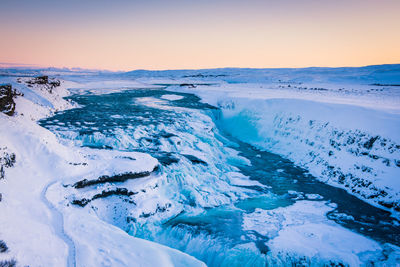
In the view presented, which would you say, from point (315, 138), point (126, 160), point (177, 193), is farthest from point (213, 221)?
point (315, 138)

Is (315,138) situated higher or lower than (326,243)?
higher

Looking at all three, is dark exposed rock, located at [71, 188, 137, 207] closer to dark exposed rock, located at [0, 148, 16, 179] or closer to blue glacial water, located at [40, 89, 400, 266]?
blue glacial water, located at [40, 89, 400, 266]

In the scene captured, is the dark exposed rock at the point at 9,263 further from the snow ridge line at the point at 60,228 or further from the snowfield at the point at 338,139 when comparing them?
the snowfield at the point at 338,139

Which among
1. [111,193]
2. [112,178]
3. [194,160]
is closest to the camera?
[111,193]

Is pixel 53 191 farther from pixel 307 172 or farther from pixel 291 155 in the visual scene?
pixel 291 155

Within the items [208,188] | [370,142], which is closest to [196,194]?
[208,188]

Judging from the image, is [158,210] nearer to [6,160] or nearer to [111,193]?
[111,193]

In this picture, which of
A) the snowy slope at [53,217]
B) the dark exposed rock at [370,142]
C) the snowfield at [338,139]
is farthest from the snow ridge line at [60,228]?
the dark exposed rock at [370,142]
